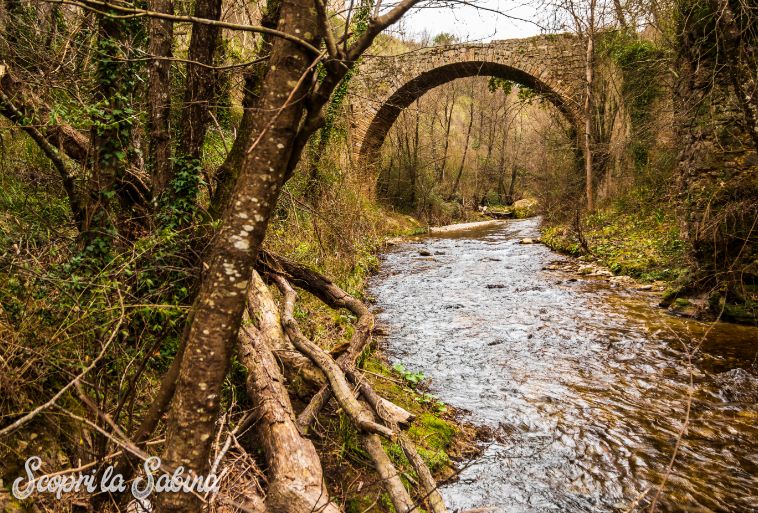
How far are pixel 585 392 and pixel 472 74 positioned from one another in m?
13.1

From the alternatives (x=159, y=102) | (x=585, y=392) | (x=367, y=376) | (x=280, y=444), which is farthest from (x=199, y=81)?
(x=585, y=392)

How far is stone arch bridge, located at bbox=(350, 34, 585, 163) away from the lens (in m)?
13.4

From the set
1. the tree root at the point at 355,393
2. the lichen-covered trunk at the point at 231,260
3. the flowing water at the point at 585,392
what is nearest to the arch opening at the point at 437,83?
the flowing water at the point at 585,392

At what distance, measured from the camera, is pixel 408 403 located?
11.8ft

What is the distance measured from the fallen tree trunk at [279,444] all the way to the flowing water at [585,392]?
1.00 meters

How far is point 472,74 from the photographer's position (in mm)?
14742

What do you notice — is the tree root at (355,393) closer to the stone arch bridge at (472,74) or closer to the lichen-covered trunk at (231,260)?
the lichen-covered trunk at (231,260)

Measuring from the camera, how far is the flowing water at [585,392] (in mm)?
2719

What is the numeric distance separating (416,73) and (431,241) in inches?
233

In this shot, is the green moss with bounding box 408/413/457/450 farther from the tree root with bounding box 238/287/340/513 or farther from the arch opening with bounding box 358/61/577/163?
the arch opening with bounding box 358/61/577/163

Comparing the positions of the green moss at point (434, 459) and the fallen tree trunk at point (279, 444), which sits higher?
the fallen tree trunk at point (279, 444)

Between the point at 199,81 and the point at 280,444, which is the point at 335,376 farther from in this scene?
the point at 199,81

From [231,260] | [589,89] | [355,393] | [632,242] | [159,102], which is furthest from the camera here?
[589,89]

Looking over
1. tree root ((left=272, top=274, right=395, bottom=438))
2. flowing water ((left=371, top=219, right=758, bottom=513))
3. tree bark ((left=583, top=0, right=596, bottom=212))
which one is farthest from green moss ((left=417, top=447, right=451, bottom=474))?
tree bark ((left=583, top=0, right=596, bottom=212))
